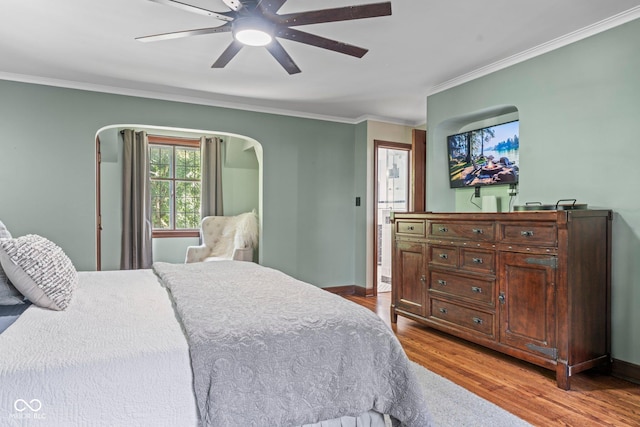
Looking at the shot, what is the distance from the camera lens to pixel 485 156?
12.2ft

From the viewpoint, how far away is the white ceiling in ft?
8.07

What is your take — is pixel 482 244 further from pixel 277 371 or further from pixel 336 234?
pixel 336 234

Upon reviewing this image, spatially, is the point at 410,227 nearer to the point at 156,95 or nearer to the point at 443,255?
the point at 443,255

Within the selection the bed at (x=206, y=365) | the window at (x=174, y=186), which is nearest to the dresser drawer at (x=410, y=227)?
the bed at (x=206, y=365)

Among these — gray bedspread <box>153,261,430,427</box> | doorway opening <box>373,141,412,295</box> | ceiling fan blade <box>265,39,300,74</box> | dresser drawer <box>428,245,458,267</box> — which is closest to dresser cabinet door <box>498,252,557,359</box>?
dresser drawer <box>428,245,458,267</box>

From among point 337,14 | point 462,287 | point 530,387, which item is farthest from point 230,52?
point 530,387

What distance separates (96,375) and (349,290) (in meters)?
4.47

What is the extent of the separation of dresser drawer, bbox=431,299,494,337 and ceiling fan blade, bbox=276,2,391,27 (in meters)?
2.30

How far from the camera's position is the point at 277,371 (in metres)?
1.35

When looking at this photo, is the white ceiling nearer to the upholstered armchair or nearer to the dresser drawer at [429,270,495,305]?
the upholstered armchair

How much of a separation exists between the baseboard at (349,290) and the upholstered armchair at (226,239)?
123cm

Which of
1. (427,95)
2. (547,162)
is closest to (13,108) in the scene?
(427,95)

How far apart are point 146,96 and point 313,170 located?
7.15 ft

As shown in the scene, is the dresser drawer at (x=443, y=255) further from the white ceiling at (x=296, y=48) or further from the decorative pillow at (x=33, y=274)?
the decorative pillow at (x=33, y=274)
